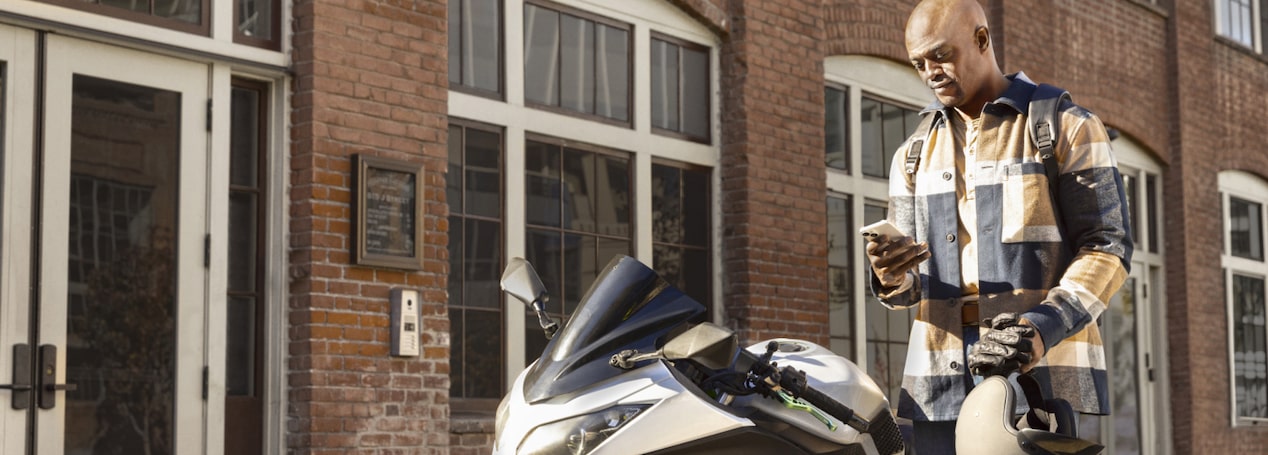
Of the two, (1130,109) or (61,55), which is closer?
(61,55)

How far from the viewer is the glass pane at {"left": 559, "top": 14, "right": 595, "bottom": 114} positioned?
8.95m

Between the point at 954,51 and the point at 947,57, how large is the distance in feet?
0.06

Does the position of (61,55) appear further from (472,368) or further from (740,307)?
(740,307)

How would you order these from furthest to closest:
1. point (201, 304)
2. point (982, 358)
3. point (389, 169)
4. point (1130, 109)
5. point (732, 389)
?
point (1130, 109)
point (389, 169)
point (201, 304)
point (732, 389)
point (982, 358)

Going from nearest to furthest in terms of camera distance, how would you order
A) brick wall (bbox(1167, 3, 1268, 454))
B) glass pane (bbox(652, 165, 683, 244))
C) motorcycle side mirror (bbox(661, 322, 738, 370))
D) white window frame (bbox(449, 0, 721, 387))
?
motorcycle side mirror (bbox(661, 322, 738, 370)) → white window frame (bbox(449, 0, 721, 387)) → glass pane (bbox(652, 165, 683, 244)) → brick wall (bbox(1167, 3, 1268, 454))

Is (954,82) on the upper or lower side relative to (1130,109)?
lower

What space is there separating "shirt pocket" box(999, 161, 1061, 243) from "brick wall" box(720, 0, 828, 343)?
650 cm

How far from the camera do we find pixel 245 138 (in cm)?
739

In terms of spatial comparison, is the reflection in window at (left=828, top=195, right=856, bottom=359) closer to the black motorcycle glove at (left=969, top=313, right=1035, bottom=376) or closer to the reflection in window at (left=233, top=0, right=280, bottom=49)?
the reflection in window at (left=233, top=0, right=280, bottom=49)

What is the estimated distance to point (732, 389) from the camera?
324 centimetres

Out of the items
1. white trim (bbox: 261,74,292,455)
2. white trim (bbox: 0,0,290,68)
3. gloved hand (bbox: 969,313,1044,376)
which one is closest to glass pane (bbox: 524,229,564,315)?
white trim (bbox: 261,74,292,455)

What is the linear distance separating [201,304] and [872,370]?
5.34 metres

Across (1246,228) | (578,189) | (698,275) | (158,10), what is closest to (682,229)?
(698,275)

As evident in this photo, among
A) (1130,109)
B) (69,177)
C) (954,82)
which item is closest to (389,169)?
(69,177)
